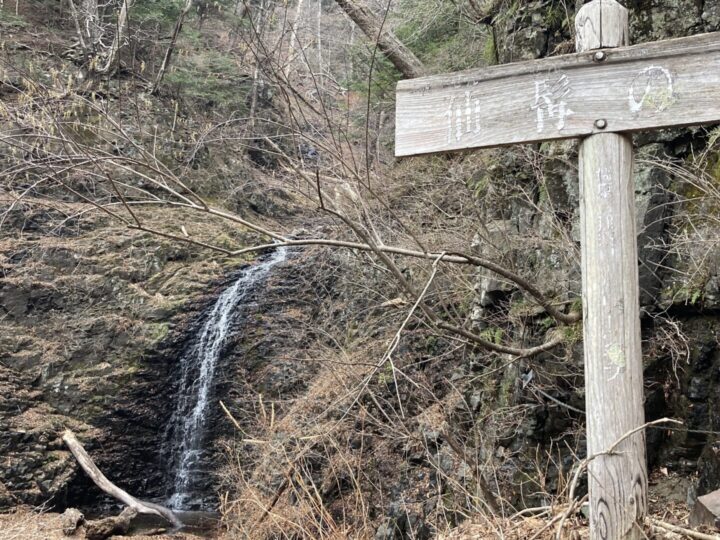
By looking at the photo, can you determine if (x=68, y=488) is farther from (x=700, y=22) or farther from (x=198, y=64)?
(x=198, y=64)

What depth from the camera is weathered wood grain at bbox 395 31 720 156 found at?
2.11 m

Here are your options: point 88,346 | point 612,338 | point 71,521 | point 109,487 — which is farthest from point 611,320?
point 88,346

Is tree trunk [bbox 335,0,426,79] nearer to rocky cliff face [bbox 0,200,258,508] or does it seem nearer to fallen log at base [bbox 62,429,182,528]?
rocky cliff face [bbox 0,200,258,508]

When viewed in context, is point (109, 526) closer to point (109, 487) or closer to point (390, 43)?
point (109, 487)

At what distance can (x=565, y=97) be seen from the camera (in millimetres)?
2270

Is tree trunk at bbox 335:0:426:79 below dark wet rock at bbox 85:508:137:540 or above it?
above

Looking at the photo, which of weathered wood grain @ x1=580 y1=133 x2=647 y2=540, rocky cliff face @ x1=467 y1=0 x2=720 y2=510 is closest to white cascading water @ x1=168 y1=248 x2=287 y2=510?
rocky cliff face @ x1=467 y1=0 x2=720 y2=510

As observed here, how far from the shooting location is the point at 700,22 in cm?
468

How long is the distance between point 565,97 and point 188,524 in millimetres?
8689

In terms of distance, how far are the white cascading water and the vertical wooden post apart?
9.23 m

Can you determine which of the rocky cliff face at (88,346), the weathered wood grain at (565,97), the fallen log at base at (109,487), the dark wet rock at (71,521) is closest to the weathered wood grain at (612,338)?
the weathered wood grain at (565,97)

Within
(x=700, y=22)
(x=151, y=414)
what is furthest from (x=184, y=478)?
(x=700, y=22)

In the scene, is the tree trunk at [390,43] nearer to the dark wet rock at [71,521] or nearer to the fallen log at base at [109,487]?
the fallen log at base at [109,487]

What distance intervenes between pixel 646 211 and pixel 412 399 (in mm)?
4053
